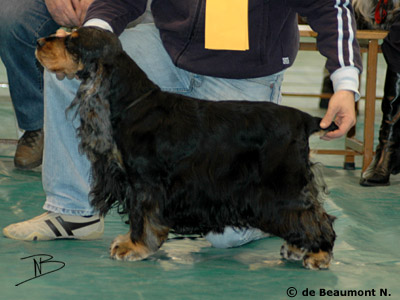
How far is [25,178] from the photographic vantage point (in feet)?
11.7

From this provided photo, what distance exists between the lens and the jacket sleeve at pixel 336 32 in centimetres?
229

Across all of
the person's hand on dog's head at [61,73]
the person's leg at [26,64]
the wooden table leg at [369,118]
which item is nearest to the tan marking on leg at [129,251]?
the person's hand on dog's head at [61,73]

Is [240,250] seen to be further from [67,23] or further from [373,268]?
[67,23]

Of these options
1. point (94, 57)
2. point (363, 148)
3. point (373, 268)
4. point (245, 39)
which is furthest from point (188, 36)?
point (363, 148)

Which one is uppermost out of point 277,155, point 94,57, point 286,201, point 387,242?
point 94,57

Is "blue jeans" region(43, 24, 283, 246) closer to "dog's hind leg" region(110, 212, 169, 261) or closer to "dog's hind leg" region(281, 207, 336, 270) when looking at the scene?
"dog's hind leg" region(110, 212, 169, 261)

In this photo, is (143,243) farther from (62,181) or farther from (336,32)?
(336,32)

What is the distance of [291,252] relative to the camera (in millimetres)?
2375

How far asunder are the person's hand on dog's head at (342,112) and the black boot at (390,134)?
159 cm

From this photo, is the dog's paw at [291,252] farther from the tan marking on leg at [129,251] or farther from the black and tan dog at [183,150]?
the tan marking on leg at [129,251]

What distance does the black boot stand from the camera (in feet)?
12.4

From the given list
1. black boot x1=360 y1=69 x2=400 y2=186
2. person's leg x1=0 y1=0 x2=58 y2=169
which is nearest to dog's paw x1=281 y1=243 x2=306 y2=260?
black boot x1=360 y1=69 x2=400 y2=186

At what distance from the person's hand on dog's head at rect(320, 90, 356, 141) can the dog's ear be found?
733 millimetres

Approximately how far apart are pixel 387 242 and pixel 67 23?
1.82 meters
